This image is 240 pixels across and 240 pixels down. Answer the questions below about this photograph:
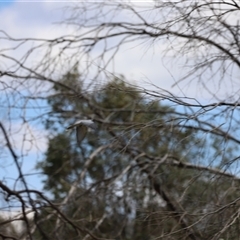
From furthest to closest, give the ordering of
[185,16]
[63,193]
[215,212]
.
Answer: [63,193] < [185,16] < [215,212]

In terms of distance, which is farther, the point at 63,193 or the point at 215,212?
the point at 63,193

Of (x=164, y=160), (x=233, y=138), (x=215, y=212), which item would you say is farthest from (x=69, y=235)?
(x=215, y=212)

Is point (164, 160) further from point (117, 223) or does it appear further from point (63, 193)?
point (63, 193)

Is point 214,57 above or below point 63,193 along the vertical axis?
below

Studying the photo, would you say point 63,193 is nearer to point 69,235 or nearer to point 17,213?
point 69,235

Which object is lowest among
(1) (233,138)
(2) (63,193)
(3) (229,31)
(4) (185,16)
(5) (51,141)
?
(1) (233,138)

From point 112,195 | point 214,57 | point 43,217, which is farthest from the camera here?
point 112,195

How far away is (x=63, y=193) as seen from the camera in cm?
1547

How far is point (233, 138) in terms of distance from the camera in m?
8.12

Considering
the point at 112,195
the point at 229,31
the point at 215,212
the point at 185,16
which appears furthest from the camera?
the point at 112,195

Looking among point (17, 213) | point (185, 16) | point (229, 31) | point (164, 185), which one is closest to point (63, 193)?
point (164, 185)

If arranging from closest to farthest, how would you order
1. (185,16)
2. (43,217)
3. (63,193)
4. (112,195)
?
(185,16) → (43,217) → (112,195) → (63,193)

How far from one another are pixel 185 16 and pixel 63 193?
361 inches

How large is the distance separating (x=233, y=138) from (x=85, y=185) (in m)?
3.67
